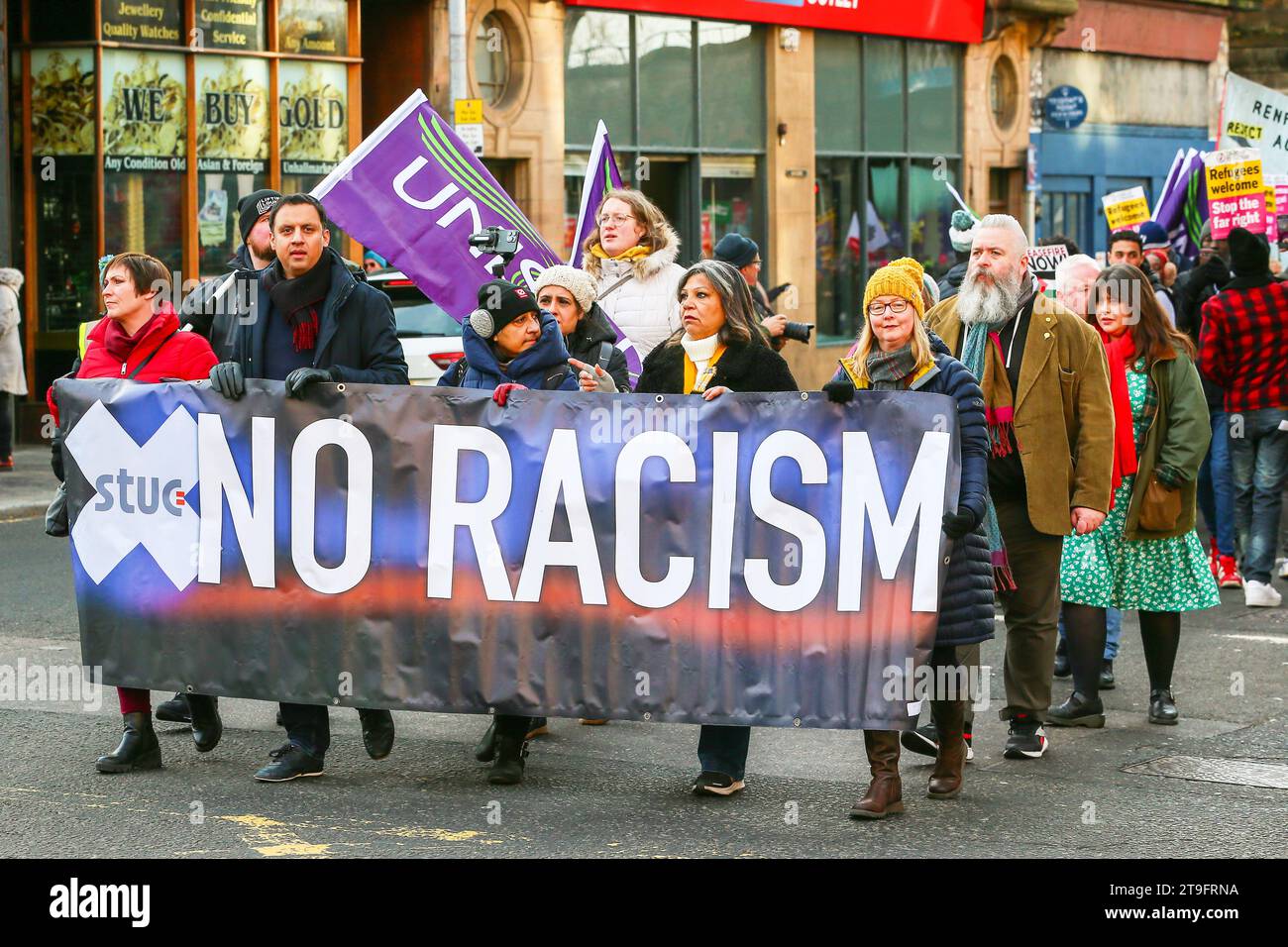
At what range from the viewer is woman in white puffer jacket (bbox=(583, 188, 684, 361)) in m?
8.84

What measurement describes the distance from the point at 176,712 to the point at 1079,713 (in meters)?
3.71

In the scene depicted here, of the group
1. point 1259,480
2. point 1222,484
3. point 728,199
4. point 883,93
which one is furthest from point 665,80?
point 1259,480

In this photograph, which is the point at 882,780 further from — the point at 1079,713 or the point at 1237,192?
the point at 1237,192

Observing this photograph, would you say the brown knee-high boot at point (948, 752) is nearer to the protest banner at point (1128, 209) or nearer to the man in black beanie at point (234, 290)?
the man in black beanie at point (234, 290)

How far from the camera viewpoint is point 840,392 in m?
6.64

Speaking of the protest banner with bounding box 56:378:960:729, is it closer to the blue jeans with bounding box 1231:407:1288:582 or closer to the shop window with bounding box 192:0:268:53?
the blue jeans with bounding box 1231:407:1288:582

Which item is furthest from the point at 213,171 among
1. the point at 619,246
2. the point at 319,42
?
the point at 619,246

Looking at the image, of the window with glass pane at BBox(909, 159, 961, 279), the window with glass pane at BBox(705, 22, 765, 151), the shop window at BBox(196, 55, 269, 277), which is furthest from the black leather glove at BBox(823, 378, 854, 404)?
the window with glass pane at BBox(909, 159, 961, 279)

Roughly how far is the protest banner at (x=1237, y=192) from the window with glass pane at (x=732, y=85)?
36.3 feet

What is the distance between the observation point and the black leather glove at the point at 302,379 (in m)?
7.02

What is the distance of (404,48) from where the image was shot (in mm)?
22031

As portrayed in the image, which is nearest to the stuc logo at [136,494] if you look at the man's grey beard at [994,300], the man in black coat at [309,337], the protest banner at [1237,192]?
the man in black coat at [309,337]

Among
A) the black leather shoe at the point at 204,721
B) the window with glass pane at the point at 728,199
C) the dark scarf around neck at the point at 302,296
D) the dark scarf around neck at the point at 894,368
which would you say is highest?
the window with glass pane at the point at 728,199

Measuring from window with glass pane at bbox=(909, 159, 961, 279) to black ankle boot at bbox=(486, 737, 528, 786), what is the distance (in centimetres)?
2199
